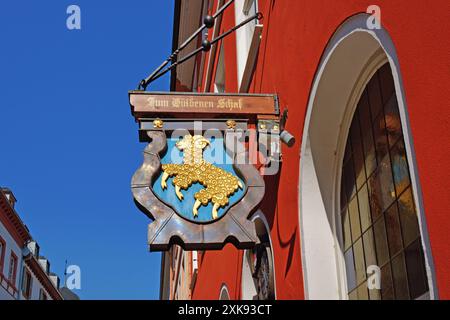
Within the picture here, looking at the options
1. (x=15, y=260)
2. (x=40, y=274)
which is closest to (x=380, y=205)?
(x=15, y=260)

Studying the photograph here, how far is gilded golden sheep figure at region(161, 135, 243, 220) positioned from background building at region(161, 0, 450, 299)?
2.08ft

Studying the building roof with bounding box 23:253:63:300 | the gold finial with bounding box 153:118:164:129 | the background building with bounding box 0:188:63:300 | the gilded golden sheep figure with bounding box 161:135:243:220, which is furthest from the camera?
the building roof with bounding box 23:253:63:300

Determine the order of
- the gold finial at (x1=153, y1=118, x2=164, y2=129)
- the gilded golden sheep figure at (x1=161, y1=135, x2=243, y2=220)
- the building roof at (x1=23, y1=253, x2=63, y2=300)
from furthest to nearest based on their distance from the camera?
the building roof at (x1=23, y1=253, x2=63, y2=300) < the gold finial at (x1=153, y1=118, x2=164, y2=129) < the gilded golden sheep figure at (x1=161, y1=135, x2=243, y2=220)

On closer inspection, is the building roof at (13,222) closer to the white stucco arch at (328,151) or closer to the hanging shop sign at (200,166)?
the hanging shop sign at (200,166)

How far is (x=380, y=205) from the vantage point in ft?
11.8

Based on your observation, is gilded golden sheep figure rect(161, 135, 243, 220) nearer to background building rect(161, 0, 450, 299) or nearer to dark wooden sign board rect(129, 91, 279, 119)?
dark wooden sign board rect(129, 91, 279, 119)

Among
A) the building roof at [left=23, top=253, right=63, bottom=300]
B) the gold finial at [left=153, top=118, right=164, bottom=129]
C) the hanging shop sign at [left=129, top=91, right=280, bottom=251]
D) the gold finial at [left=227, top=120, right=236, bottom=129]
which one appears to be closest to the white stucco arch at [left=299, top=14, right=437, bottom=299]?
the hanging shop sign at [left=129, top=91, right=280, bottom=251]

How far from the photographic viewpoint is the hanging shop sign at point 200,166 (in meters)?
3.90

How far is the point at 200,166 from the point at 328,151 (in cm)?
98

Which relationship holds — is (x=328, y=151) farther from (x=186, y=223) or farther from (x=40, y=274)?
(x=40, y=274)

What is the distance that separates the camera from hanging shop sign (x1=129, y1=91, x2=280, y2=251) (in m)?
3.90
